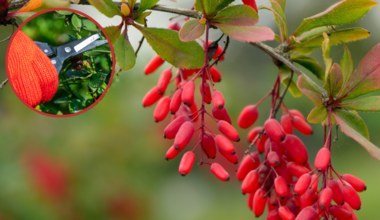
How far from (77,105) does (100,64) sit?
63mm

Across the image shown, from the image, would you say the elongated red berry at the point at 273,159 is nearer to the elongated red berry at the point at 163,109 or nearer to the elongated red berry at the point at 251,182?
the elongated red berry at the point at 251,182

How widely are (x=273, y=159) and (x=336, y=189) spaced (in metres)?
0.13

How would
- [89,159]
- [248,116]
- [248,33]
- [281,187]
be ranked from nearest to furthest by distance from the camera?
1. [248,33]
2. [281,187]
3. [248,116]
4. [89,159]

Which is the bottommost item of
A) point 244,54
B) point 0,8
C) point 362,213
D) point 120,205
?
point 244,54

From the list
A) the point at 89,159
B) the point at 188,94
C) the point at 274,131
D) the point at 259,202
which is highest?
the point at 188,94

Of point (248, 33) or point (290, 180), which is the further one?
point (290, 180)

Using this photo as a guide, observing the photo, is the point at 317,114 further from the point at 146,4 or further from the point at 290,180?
the point at 146,4

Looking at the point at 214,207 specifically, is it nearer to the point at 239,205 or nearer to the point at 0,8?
the point at 239,205

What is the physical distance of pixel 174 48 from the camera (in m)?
1.04

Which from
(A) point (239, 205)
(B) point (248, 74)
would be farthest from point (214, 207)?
(B) point (248, 74)

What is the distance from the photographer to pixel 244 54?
9.31 metres

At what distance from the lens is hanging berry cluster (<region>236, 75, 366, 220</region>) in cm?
99

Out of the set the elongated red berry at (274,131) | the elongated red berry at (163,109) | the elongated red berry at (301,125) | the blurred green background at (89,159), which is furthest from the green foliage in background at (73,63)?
the blurred green background at (89,159)

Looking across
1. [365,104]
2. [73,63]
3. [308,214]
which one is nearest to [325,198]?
[308,214]
